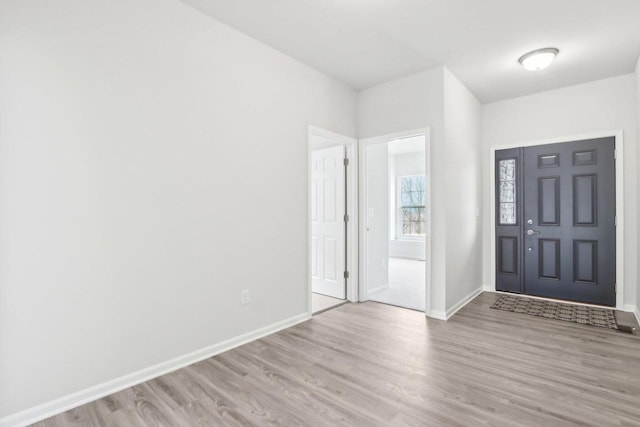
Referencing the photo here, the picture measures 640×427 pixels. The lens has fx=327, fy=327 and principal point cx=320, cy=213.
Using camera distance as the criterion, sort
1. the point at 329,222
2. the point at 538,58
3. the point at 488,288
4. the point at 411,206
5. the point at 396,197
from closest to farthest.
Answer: the point at 538,58 → the point at 329,222 → the point at 488,288 → the point at 411,206 → the point at 396,197

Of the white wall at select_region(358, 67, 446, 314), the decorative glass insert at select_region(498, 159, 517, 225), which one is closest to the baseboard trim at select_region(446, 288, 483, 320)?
the white wall at select_region(358, 67, 446, 314)

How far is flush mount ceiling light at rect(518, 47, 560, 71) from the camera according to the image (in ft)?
10.5

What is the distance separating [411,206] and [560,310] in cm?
483

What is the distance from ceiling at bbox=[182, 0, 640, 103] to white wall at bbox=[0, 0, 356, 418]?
0.36m

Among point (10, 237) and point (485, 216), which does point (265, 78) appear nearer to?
point (10, 237)

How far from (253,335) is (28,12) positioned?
2.73 m

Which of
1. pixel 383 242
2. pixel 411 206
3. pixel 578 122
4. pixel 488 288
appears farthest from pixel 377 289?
pixel 411 206

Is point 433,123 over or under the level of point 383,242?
over

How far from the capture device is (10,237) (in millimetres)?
1783

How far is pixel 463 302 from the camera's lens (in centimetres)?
412

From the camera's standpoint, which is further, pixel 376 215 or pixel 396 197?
pixel 396 197

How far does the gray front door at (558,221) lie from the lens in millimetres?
3994

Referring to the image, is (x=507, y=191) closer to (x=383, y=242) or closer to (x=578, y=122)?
(x=578, y=122)

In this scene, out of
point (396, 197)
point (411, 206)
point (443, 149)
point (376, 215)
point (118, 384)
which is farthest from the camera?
point (396, 197)
